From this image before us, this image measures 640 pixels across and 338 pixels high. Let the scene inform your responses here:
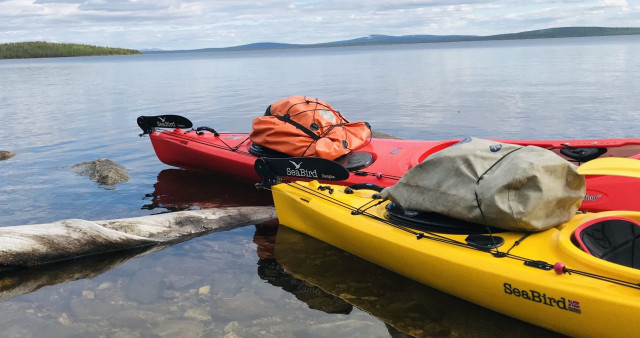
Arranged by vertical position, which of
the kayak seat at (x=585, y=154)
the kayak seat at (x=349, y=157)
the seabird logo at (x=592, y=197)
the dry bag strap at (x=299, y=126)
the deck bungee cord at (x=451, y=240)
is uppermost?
the dry bag strap at (x=299, y=126)

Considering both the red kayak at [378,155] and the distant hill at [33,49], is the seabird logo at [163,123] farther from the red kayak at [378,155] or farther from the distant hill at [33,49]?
the distant hill at [33,49]

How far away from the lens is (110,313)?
554cm

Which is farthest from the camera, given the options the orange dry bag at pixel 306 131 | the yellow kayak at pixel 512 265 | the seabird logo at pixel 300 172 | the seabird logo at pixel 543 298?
the orange dry bag at pixel 306 131

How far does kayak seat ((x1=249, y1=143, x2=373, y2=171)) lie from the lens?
26.4 ft

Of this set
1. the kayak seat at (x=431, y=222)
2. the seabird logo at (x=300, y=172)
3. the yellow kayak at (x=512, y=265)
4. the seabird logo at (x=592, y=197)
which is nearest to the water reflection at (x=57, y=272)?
the seabird logo at (x=300, y=172)

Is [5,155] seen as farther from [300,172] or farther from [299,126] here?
[300,172]

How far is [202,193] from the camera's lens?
9789 millimetres

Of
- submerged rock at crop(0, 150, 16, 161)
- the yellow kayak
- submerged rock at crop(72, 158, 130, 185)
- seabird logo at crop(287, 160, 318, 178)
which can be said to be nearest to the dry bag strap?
seabird logo at crop(287, 160, 318, 178)

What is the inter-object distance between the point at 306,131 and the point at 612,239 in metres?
4.84

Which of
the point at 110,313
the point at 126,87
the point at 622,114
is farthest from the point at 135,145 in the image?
the point at 126,87

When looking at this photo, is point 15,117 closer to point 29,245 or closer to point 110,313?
point 29,245

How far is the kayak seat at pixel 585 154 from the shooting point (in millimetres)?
7418

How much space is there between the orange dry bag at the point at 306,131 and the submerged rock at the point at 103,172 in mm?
3457

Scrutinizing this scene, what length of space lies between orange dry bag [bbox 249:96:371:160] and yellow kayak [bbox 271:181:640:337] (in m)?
2.03
